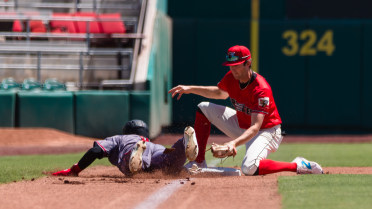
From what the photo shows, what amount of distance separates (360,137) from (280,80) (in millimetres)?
2837

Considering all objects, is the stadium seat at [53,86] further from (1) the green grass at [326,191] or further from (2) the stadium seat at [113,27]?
(1) the green grass at [326,191]

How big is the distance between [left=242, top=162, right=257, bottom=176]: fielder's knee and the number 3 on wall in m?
11.3

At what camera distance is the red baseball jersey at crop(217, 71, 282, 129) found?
6703 mm

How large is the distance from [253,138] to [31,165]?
3.19m

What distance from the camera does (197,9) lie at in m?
19.0

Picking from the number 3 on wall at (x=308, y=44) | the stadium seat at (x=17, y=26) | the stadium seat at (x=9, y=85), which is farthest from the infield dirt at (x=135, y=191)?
the number 3 on wall at (x=308, y=44)

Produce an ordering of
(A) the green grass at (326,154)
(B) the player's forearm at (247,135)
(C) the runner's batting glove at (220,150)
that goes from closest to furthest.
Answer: (C) the runner's batting glove at (220,150) < (B) the player's forearm at (247,135) < (A) the green grass at (326,154)

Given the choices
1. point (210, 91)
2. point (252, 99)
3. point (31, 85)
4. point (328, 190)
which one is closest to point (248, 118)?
point (252, 99)

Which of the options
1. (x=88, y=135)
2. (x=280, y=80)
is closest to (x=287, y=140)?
(x=280, y=80)

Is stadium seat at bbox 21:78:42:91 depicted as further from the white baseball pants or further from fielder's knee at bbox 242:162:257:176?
fielder's knee at bbox 242:162:257:176

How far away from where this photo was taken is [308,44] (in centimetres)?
1770

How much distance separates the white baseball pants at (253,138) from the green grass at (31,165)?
1989 mm

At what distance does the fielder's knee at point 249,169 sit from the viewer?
6.68 meters

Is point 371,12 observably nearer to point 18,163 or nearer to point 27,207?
point 18,163
